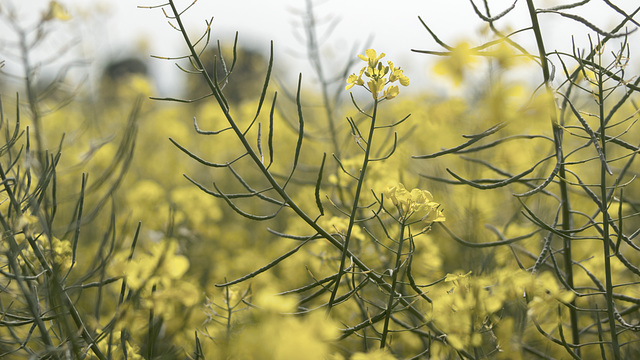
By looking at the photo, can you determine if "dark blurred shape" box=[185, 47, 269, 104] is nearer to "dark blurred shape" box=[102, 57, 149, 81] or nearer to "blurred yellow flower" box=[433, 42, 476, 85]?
"dark blurred shape" box=[102, 57, 149, 81]

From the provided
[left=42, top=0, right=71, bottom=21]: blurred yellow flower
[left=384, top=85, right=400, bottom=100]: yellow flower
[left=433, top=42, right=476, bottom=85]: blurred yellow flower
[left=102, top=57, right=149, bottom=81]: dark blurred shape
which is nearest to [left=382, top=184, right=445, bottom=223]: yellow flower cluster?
[left=384, top=85, right=400, bottom=100]: yellow flower

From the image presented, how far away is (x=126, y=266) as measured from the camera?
794 mm

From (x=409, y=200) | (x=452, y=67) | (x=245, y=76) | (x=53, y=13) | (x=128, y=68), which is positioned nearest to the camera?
(x=409, y=200)

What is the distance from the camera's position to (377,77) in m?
0.82

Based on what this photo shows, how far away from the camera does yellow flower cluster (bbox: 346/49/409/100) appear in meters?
0.82

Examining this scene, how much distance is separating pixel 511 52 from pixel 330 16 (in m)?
1.04

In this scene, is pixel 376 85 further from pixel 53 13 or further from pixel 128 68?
pixel 128 68

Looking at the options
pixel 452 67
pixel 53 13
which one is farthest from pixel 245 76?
pixel 452 67

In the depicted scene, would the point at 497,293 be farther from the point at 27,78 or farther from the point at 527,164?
the point at 527,164

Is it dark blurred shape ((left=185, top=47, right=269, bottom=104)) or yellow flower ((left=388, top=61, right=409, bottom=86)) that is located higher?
dark blurred shape ((left=185, top=47, right=269, bottom=104))

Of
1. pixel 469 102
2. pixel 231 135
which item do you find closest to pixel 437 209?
pixel 469 102

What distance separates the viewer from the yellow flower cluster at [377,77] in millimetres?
822

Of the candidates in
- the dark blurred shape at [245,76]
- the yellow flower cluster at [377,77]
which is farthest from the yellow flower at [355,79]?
the dark blurred shape at [245,76]

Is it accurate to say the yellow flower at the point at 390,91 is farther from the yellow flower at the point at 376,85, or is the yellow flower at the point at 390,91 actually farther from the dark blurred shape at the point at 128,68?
the dark blurred shape at the point at 128,68
